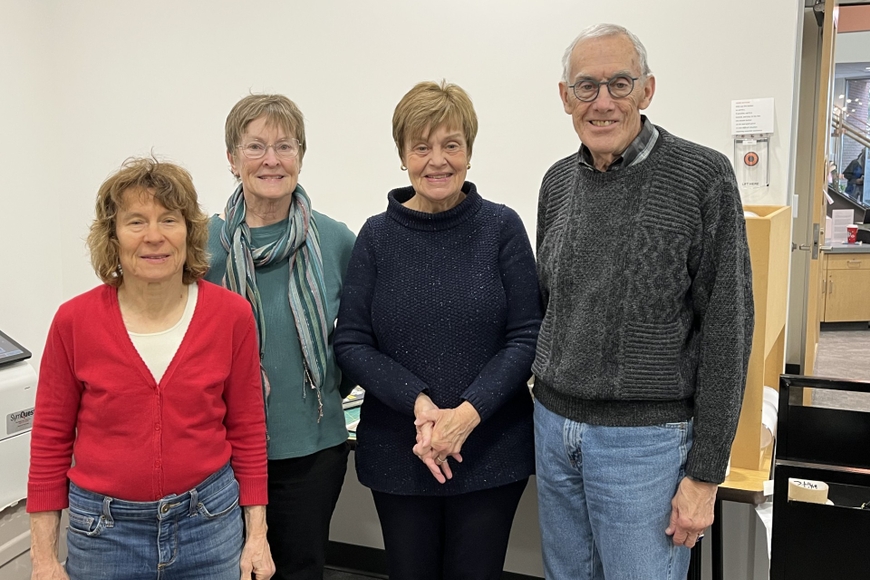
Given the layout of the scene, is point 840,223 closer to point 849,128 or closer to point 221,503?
point 849,128

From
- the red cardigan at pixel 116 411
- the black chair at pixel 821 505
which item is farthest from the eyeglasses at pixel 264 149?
the black chair at pixel 821 505

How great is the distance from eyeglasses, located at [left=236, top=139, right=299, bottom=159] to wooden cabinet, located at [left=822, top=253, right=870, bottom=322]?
6.98 meters

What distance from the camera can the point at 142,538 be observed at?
1302 millimetres

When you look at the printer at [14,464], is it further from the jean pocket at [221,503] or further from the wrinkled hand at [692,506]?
the wrinkled hand at [692,506]

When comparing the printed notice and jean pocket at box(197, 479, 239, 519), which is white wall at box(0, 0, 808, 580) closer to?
the printed notice

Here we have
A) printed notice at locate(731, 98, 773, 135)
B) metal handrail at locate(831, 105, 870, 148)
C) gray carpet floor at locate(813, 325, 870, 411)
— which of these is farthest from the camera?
metal handrail at locate(831, 105, 870, 148)

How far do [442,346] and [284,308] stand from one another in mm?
364

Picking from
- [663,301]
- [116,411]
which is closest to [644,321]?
[663,301]

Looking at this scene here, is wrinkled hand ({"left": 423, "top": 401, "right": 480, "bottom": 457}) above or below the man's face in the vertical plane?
below

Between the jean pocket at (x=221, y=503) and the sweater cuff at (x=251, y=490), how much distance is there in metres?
0.02

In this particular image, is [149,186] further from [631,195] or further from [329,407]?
[631,195]

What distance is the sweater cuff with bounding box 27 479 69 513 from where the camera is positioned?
1318 millimetres

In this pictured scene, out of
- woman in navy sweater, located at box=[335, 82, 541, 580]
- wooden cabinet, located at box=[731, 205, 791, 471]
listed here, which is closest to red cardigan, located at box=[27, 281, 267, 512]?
woman in navy sweater, located at box=[335, 82, 541, 580]

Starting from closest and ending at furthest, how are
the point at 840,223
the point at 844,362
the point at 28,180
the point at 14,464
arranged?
the point at 14,464, the point at 28,180, the point at 844,362, the point at 840,223
